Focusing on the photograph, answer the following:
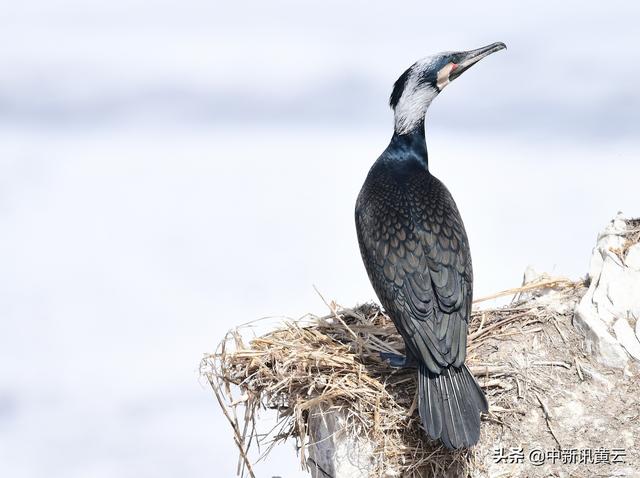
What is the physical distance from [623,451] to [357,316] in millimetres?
1666

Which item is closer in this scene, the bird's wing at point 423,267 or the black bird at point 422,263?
the black bird at point 422,263

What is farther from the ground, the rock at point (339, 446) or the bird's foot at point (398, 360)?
the bird's foot at point (398, 360)

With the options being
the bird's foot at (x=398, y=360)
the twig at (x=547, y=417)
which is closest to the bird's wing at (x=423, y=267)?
the bird's foot at (x=398, y=360)

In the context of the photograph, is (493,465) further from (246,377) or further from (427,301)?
(246,377)

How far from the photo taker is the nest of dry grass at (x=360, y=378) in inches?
185

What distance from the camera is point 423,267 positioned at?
4.73 meters

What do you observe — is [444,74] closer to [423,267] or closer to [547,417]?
[423,267]

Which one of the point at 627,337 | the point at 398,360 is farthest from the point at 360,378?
the point at 627,337

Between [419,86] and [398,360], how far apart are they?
165 cm

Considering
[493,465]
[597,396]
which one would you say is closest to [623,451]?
[597,396]

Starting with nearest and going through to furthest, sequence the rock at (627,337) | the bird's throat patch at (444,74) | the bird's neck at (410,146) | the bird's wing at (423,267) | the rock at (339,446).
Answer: the bird's wing at (423,267), the rock at (339,446), the rock at (627,337), the bird's neck at (410,146), the bird's throat patch at (444,74)

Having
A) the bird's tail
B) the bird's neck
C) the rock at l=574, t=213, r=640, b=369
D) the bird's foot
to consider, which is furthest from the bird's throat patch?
the bird's tail

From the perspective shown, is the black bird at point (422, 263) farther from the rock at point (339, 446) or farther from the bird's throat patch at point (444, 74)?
the rock at point (339, 446)

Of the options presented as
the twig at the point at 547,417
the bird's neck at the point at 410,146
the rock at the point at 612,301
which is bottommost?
the twig at the point at 547,417
